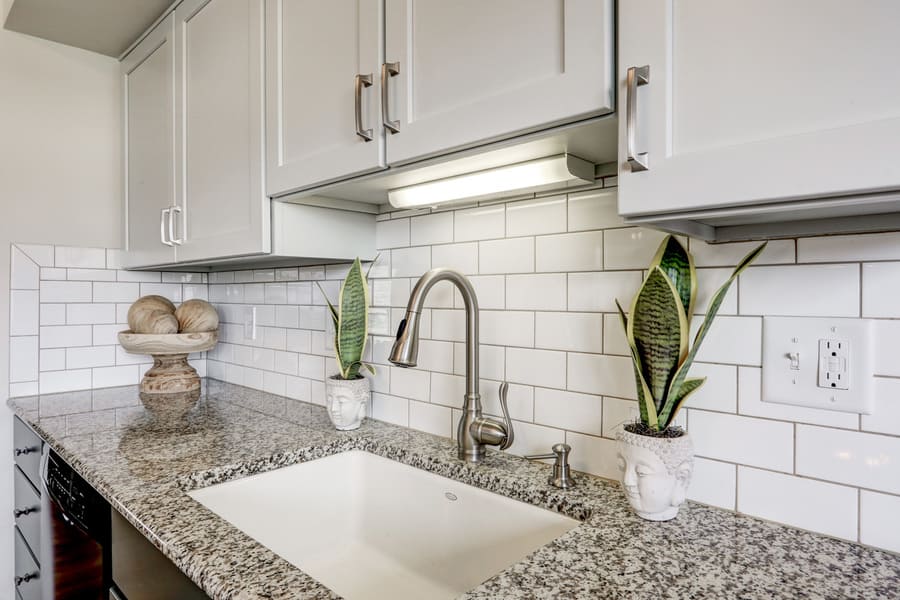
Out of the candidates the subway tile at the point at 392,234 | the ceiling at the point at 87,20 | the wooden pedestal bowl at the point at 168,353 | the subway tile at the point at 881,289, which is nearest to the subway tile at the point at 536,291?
the subway tile at the point at 392,234

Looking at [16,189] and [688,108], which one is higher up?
[16,189]

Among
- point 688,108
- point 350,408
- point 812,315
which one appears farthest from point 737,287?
point 350,408

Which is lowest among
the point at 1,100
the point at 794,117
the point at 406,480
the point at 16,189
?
the point at 406,480

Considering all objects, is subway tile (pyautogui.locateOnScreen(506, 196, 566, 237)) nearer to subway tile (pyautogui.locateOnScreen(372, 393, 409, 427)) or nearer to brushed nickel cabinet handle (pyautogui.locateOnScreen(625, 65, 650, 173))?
brushed nickel cabinet handle (pyautogui.locateOnScreen(625, 65, 650, 173))

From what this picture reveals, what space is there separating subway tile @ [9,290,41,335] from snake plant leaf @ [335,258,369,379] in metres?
1.39

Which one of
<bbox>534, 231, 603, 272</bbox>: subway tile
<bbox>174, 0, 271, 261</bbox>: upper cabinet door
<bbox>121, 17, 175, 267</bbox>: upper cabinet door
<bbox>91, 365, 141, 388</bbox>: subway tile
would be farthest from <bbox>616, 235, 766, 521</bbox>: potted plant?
<bbox>91, 365, 141, 388</bbox>: subway tile

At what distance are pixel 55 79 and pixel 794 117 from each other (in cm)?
254

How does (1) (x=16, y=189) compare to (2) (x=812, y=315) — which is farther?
(1) (x=16, y=189)

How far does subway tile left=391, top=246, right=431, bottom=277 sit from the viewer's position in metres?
1.43

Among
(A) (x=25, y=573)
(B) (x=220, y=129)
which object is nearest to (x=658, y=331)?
Result: (B) (x=220, y=129)

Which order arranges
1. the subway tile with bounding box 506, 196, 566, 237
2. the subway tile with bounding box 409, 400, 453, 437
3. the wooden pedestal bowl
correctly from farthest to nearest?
the wooden pedestal bowl
the subway tile with bounding box 409, 400, 453, 437
the subway tile with bounding box 506, 196, 566, 237

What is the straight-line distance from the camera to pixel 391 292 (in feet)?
5.02

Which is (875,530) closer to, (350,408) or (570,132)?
(570,132)

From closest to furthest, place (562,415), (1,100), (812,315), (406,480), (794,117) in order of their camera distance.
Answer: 1. (794,117)
2. (812,315)
3. (562,415)
4. (406,480)
5. (1,100)
